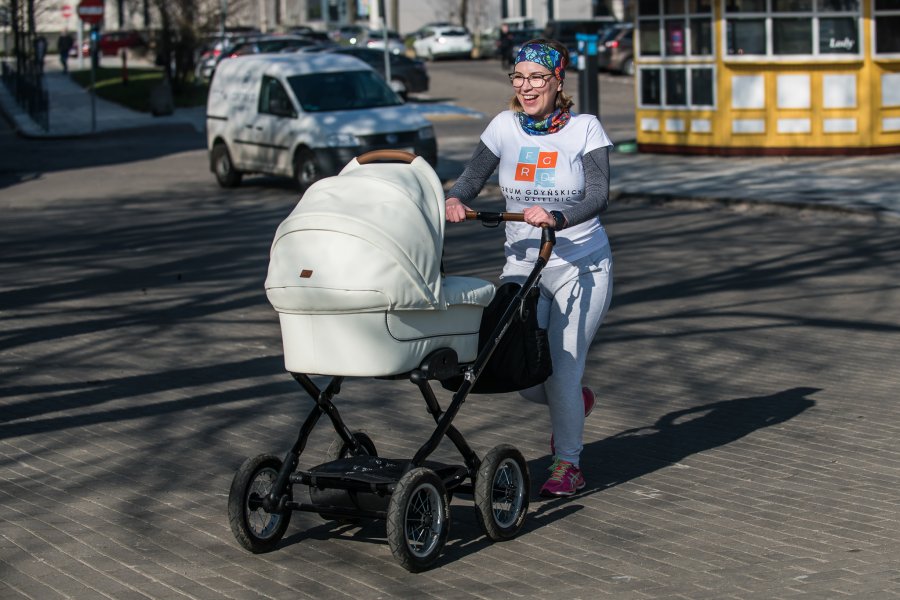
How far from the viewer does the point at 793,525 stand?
581cm

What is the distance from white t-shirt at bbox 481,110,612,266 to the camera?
5.94m

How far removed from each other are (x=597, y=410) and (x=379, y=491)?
2.94 meters

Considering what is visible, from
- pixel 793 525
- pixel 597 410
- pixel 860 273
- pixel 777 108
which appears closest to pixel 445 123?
pixel 777 108

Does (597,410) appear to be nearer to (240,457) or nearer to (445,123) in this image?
(240,457)

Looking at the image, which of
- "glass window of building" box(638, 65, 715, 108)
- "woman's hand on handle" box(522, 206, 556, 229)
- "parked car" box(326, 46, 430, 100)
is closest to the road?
"woman's hand on handle" box(522, 206, 556, 229)

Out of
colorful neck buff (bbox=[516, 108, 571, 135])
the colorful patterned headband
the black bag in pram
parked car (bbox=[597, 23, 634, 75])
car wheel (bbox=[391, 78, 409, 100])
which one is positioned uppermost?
parked car (bbox=[597, 23, 634, 75])

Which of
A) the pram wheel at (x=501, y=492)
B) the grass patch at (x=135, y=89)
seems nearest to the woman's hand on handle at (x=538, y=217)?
the pram wheel at (x=501, y=492)

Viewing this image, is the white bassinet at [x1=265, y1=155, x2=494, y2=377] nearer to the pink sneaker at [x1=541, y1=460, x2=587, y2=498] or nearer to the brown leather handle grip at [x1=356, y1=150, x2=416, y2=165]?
the brown leather handle grip at [x1=356, y1=150, x2=416, y2=165]

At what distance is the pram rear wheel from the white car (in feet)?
205

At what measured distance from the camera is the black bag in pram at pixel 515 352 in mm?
5676

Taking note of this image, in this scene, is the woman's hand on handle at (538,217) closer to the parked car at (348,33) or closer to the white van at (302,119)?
the white van at (302,119)

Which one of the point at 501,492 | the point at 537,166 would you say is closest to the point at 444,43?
the point at 537,166

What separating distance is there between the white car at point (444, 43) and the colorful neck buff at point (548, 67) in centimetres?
6185

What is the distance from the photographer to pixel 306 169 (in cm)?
2028
